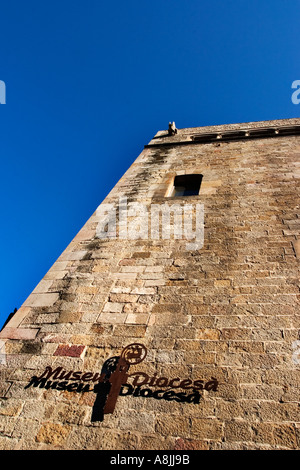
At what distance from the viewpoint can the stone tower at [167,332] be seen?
7.98 feet

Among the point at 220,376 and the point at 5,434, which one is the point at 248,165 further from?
the point at 5,434

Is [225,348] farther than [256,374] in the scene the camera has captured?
Yes

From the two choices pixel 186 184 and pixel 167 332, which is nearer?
pixel 167 332

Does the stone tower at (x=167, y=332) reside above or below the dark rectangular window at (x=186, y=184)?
below

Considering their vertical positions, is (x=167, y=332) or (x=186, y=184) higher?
(x=186, y=184)

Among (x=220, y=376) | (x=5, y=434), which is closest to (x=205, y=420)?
(x=220, y=376)

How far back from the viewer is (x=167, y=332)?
3.14 m

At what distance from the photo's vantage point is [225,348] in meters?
2.88

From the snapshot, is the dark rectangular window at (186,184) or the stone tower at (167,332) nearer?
the stone tower at (167,332)

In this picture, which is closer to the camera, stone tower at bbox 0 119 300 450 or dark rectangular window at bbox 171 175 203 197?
stone tower at bbox 0 119 300 450

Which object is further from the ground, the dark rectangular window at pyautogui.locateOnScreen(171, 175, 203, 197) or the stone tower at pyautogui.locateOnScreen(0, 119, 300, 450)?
the dark rectangular window at pyautogui.locateOnScreen(171, 175, 203, 197)

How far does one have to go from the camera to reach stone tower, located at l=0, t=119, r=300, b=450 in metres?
2.43
